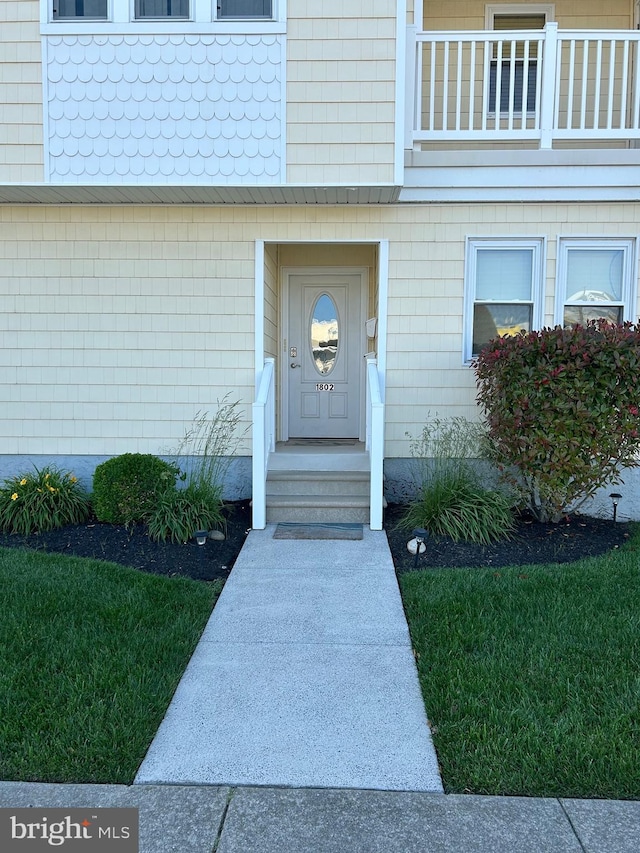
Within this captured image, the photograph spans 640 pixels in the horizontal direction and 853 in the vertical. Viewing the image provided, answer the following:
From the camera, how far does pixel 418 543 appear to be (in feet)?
17.0

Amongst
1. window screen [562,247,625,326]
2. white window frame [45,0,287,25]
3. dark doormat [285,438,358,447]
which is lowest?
dark doormat [285,438,358,447]

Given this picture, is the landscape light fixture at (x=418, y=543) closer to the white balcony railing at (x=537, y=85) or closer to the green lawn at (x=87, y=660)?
the green lawn at (x=87, y=660)

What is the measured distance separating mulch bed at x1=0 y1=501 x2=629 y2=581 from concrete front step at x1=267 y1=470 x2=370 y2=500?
0.45m

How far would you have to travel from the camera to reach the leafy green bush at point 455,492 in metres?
5.66

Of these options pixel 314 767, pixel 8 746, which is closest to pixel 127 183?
pixel 8 746

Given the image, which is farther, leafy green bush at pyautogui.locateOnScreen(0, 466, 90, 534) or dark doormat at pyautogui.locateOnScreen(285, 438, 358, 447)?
dark doormat at pyautogui.locateOnScreen(285, 438, 358, 447)

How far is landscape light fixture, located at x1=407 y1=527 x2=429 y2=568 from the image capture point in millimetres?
5120

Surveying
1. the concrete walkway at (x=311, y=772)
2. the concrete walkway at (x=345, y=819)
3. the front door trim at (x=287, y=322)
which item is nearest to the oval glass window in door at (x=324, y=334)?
the front door trim at (x=287, y=322)

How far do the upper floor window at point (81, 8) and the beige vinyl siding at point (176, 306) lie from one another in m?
1.74

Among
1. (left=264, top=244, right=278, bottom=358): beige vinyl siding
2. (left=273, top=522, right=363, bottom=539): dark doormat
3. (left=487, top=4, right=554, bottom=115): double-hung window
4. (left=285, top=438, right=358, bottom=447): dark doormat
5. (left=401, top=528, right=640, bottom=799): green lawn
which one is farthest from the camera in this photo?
(left=487, top=4, right=554, bottom=115): double-hung window

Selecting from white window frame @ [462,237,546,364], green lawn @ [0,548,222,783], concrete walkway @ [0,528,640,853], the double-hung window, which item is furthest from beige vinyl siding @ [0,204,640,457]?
concrete walkway @ [0,528,640,853]

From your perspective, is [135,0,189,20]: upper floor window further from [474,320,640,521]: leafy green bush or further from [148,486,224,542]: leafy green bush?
[148,486,224,542]: leafy green bush

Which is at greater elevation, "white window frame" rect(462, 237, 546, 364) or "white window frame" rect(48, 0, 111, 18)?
"white window frame" rect(48, 0, 111, 18)

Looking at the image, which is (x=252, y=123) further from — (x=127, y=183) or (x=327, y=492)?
(x=327, y=492)
